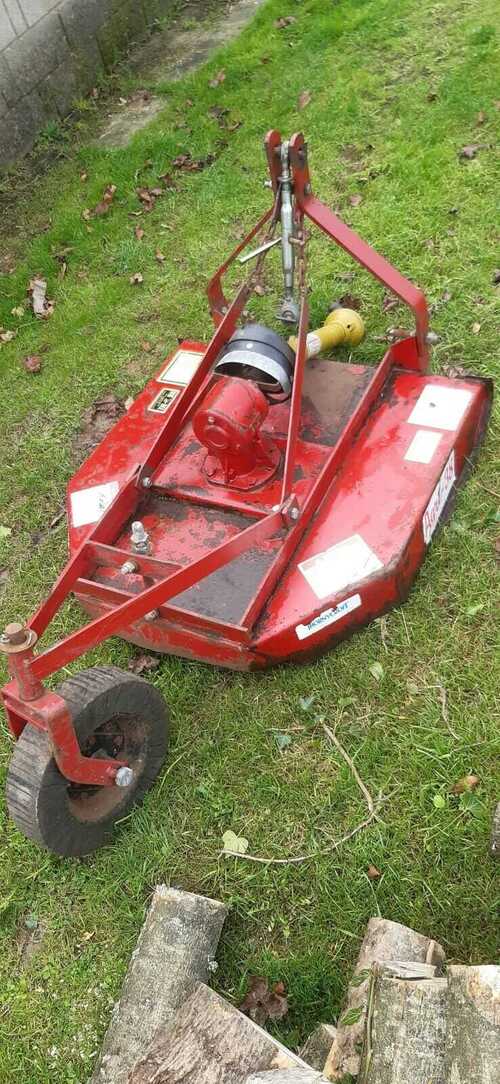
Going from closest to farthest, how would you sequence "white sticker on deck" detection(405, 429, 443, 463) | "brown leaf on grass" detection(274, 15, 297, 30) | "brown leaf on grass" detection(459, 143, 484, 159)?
"white sticker on deck" detection(405, 429, 443, 463) < "brown leaf on grass" detection(459, 143, 484, 159) < "brown leaf on grass" detection(274, 15, 297, 30)

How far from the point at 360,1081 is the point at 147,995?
76 centimetres

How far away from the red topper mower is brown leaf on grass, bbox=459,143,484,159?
2.13 metres

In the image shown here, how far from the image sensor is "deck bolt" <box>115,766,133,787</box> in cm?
281

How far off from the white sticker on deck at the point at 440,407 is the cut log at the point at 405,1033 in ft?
6.81

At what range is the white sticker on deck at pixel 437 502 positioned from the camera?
3.30m

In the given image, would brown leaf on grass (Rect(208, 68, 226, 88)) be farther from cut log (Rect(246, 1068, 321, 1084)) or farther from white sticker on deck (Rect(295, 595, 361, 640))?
cut log (Rect(246, 1068, 321, 1084))

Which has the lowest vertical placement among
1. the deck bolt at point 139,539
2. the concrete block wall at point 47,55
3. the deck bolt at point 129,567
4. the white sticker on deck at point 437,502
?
the white sticker on deck at point 437,502

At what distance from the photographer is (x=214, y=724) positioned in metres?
3.24

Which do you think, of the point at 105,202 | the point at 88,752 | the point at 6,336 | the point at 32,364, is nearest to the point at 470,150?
the point at 105,202

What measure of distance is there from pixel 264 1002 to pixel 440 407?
87.3 inches

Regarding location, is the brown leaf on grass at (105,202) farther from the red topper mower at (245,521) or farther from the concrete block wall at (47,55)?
the red topper mower at (245,521)

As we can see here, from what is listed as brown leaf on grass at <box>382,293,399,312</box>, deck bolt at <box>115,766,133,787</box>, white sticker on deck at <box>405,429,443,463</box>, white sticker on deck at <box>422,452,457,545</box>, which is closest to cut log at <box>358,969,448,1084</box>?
deck bolt at <box>115,766,133,787</box>

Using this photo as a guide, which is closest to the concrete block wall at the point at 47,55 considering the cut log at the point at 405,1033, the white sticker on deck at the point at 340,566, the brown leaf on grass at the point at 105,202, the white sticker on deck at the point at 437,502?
the brown leaf on grass at the point at 105,202

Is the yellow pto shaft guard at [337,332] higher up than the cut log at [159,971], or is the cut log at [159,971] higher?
the yellow pto shaft guard at [337,332]
